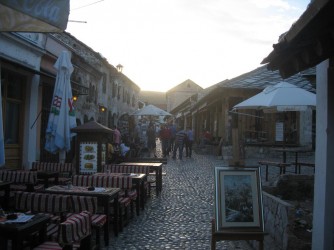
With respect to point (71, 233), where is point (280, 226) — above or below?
below

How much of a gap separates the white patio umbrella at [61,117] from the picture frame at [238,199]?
556cm

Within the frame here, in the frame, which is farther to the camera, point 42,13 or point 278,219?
point 278,219

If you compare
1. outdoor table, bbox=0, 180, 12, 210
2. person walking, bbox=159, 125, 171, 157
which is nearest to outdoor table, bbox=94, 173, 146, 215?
outdoor table, bbox=0, 180, 12, 210

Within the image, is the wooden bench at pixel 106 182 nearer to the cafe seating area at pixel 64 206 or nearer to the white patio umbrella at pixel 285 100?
the cafe seating area at pixel 64 206

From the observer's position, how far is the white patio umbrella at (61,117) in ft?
29.3

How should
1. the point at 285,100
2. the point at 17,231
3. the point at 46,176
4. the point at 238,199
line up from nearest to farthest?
the point at 17,231 → the point at 238,199 → the point at 46,176 → the point at 285,100

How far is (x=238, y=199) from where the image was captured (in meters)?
4.20

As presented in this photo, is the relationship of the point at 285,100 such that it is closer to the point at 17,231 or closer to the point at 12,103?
the point at 12,103

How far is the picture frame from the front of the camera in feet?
13.5

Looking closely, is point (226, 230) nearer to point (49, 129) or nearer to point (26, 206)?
point (26, 206)

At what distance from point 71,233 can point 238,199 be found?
1.82 metres

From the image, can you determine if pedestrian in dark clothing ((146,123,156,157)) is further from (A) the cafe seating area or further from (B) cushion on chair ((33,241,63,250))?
(B) cushion on chair ((33,241,63,250))

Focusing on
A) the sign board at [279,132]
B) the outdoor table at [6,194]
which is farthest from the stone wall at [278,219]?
the sign board at [279,132]

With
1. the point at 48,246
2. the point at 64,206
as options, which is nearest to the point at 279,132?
the point at 64,206
